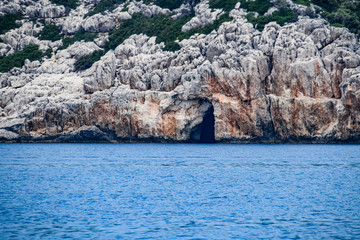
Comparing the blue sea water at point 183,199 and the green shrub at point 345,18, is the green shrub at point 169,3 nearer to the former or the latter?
the green shrub at point 345,18

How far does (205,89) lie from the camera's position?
263 feet

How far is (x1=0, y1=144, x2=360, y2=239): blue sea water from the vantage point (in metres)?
23.9

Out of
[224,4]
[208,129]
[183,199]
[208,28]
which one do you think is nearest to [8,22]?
[224,4]

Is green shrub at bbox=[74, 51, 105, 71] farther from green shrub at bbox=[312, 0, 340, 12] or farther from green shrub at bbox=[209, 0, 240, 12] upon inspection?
green shrub at bbox=[312, 0, 340, 12]

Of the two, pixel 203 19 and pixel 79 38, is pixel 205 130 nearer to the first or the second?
pixel 203 19

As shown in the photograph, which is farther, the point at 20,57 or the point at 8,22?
the point at 8,22

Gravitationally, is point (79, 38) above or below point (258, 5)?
below

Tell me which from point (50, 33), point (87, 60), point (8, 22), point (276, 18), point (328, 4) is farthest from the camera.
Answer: point (8, 22)

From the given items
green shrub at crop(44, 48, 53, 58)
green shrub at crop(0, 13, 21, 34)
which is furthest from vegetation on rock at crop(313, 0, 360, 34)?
green shrub at crop(0, 13, 21, 34)

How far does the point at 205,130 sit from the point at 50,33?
4111cm

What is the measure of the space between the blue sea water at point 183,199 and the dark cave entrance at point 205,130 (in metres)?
30.0

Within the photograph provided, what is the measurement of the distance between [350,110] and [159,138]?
29.4 meters

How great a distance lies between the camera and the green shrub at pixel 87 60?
3846 inches

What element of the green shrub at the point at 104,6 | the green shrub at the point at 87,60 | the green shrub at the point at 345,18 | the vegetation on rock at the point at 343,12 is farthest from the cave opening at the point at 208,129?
the green shrub at the point at 104,6
